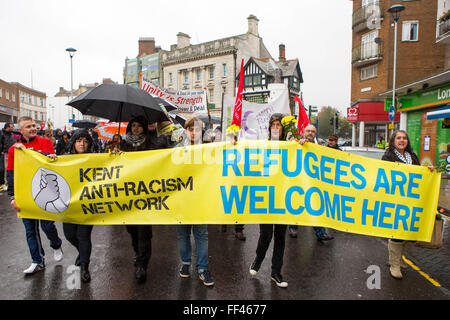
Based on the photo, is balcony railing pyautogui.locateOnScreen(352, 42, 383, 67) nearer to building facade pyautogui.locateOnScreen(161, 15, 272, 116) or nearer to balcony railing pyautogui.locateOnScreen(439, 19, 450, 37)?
balcony railing pyautogui.locateOnScreen(439, 19, 450, 37)

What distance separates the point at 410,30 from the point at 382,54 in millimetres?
2592

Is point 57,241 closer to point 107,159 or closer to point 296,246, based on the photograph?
point 107,159

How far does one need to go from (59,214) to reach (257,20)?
149 feet

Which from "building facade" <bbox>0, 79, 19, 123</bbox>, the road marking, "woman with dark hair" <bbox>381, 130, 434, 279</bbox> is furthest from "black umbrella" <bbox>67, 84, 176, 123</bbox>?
"building facade" <bbox>0, 79, 19, 123</bbox>

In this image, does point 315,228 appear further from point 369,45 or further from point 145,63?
point 145,63

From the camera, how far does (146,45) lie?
52875 millimetres

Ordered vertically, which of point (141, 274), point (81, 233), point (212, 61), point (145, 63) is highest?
point (145, 63)

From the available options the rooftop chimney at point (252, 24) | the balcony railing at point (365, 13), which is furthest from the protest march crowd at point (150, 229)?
the rooftop chimney at point (252, 24)

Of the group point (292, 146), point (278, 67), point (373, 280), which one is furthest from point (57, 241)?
point (278, 67)

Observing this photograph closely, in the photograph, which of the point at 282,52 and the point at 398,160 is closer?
the point at 398,160

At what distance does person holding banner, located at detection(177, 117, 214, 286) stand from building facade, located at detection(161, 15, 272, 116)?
3623 centimetres

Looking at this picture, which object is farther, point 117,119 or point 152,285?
point 117,119

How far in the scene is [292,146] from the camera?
12.1 feet

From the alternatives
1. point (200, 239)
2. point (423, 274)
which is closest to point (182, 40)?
point (200, 239)
